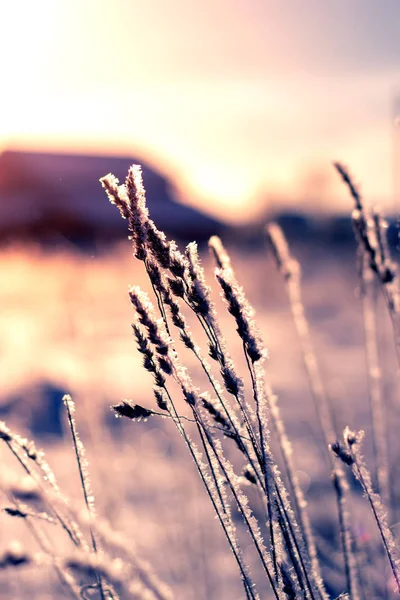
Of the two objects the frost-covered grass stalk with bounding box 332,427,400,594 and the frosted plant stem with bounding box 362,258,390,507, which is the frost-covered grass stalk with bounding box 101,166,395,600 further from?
the frosted plant stem with bounding box 362,258,390,507

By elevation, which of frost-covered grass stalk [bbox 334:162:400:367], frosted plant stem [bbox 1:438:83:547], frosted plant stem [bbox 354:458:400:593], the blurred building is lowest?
frosted plant stem [bbox 354:458:400:593]

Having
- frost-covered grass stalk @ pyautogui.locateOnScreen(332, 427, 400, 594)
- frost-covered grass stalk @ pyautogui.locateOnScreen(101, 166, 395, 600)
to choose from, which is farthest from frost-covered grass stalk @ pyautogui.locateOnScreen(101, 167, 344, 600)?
frost-covered grass stalk @ pyautogui.locateOnScreen(332, 427, 400, 594)

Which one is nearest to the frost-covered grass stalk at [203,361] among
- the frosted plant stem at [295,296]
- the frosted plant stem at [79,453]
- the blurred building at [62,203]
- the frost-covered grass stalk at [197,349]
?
the frost-covered grass stalk at [197,349]

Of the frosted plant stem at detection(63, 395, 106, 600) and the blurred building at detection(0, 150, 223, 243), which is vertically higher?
the blurred building at detection(0, 150, 223, 243)

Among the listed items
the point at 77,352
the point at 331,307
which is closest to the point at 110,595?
the point at 77,352

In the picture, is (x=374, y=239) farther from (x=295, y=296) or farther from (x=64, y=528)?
(x=64, y=528)

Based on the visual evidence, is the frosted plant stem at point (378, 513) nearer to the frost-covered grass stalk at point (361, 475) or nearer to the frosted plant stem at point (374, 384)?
the frost-covered grass stalk at point (361, 475)

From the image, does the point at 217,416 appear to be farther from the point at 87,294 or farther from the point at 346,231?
the point at 346,231
